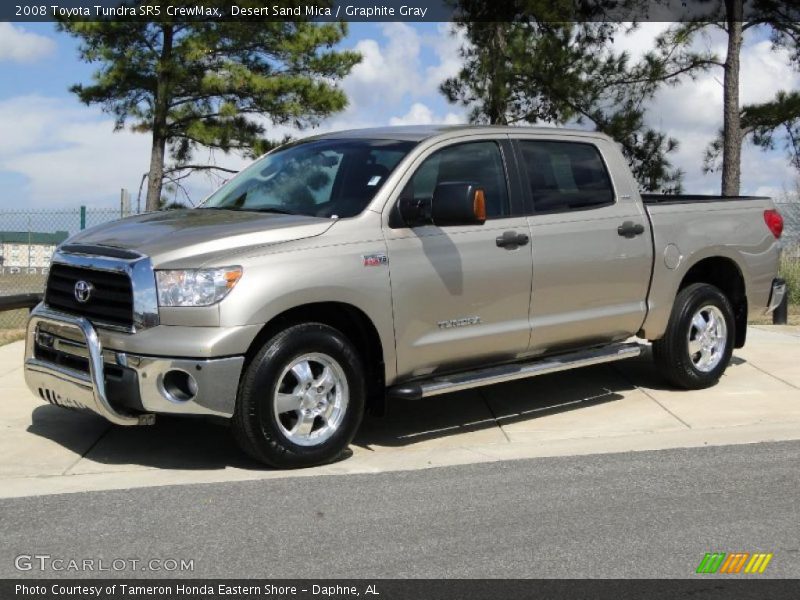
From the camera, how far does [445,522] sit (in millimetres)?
5367

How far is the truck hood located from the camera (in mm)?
5984

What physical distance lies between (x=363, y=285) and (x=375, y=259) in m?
0.19

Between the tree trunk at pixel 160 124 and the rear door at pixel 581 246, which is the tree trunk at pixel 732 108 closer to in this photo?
the tree trunk at pixel 160 124

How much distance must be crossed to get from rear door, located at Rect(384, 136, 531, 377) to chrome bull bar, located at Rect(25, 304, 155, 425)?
1.73 meters

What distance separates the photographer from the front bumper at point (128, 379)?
586 centimetres

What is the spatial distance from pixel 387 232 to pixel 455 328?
811mm

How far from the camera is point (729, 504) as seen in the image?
18.7ft

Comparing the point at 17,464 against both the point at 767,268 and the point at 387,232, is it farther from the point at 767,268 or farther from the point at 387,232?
the point at 767,268

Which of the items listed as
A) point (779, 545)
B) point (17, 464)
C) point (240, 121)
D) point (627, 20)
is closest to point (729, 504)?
point (779, 545)

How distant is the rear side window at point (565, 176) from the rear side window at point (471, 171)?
26 centimetres

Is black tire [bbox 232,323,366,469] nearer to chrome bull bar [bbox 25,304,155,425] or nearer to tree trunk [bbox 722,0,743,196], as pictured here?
chrome bull bar [bbox 25,304,155,425]

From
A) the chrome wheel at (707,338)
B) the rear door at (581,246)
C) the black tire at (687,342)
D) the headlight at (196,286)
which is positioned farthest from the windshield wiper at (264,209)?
the chrome wheel at (707,338)
